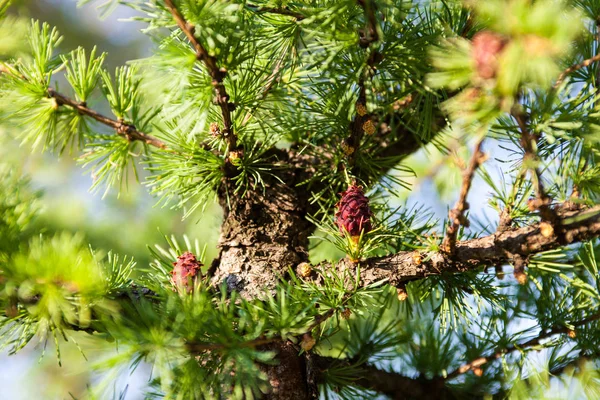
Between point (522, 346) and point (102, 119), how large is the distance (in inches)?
24.2

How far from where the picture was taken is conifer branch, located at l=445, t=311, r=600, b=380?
781 millimetres

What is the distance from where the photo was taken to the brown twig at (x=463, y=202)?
488mm

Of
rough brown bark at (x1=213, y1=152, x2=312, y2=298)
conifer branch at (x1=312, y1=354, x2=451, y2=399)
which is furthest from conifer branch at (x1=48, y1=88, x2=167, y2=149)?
conifer branch at (x1=312, y1=354, x2=451, y2=399)

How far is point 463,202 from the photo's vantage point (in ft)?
1.77

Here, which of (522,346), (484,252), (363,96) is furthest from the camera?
(522,346)

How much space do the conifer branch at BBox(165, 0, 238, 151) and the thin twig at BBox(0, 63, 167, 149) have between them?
0.29 ft

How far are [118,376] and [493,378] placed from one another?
0.56 meters

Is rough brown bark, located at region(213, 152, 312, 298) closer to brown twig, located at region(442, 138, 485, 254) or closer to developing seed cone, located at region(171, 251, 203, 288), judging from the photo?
developing seed cone, located at region(171, 251, 203, 288)

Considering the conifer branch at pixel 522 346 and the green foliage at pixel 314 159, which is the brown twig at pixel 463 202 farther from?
the conifer branch at pixel 522 346

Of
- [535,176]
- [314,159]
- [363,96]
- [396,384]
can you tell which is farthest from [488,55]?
[396,384]

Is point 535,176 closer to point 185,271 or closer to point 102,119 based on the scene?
point 185,271

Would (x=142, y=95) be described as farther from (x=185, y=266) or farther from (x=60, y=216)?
(x=60, y=216)

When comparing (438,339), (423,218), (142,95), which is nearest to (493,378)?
(438,339)

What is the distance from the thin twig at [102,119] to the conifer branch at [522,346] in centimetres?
51
